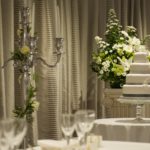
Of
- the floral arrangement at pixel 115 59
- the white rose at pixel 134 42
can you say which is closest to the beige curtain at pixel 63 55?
the floral arrangement at pixel 115 59

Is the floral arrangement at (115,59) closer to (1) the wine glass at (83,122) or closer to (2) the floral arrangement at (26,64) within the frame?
(2) the floral arrangement at (26,64)

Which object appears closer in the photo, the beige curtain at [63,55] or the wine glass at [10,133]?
the wine glass at [10,133]

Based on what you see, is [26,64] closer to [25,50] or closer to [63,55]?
[25,50]

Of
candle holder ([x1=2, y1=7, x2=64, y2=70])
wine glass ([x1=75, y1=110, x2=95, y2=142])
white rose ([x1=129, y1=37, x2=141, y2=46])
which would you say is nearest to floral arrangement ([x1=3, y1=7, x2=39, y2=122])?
candle holder ([x1=2, y1=7, x2=64, y2=70])

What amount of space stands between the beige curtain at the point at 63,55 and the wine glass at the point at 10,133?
5.16ft

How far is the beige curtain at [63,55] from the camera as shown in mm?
3184

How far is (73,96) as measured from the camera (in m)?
3.95

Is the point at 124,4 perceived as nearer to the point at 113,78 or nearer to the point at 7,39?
the point at 113,78

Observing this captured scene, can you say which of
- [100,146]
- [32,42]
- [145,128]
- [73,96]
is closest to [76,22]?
[73,96]

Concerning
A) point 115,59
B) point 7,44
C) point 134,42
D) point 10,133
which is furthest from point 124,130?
point 10,133

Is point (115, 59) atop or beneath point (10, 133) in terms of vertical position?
atop

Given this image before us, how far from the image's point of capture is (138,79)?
9.93 ft

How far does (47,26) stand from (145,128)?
121cm

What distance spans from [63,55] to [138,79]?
Result: 0.95m
